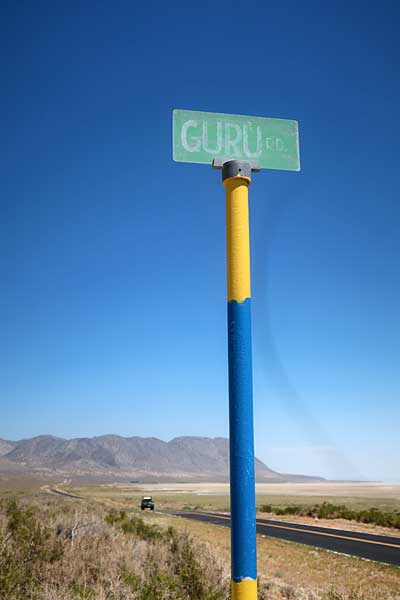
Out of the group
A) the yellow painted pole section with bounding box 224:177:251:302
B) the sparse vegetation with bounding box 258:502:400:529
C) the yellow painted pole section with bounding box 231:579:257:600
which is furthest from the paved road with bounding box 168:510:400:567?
the yellow painted pole section with bounding box 224:177:251:302

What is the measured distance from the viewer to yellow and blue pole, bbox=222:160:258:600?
3611mm

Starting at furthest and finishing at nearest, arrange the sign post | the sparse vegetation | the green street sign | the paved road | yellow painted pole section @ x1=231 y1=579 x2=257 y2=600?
1. the sparse vegetation
2. the paved road
3. the green street sign
4. the sign post
5. yellow painted pole section @ x1=231 y1=579 x2=257 y2=600

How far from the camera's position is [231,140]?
14.6ft

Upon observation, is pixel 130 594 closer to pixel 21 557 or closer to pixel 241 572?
pixel 21 557

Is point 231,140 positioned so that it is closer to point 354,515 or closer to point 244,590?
point 244,590

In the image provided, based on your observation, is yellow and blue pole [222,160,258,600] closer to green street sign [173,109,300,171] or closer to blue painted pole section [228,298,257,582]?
blue painted pole section [228,298,257,582]

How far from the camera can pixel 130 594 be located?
652 cm

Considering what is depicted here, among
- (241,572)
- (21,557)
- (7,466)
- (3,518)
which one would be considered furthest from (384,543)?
(7,466)

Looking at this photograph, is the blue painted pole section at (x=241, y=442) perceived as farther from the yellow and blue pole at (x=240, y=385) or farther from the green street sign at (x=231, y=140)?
the green street sign at (x=231, y=140)

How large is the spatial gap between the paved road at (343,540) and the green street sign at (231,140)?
48.6 feet

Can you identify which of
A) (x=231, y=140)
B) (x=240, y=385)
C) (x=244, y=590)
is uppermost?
(x=231, y=140)

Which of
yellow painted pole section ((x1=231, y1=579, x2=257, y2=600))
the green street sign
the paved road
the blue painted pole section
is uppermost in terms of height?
the green street sign

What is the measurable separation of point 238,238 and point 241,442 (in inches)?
56.5

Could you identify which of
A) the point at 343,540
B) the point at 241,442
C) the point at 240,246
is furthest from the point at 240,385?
the point at 343,540
